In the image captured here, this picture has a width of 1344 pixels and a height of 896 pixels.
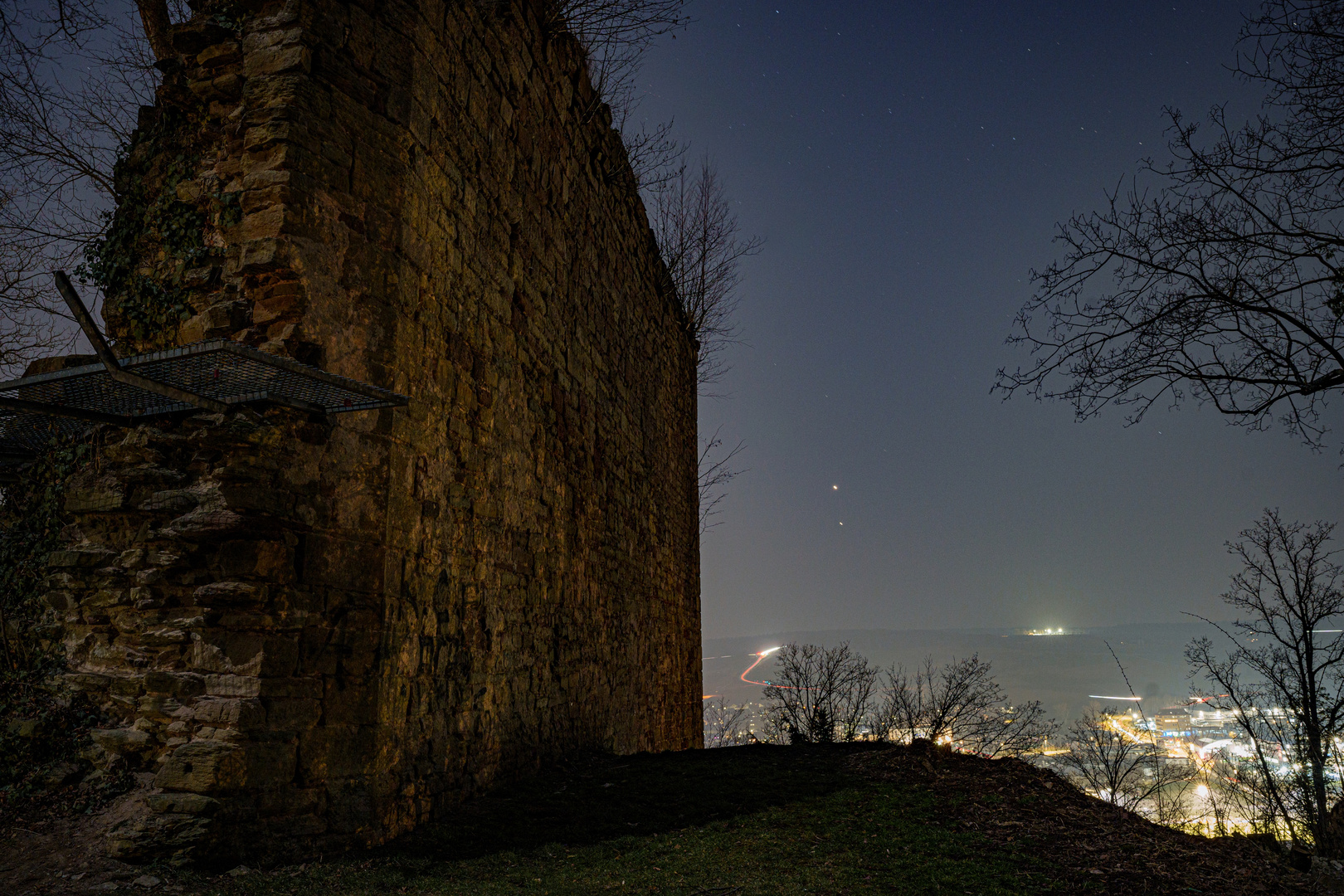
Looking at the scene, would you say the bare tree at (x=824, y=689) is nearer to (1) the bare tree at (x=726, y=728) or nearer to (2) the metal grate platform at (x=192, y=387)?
(1) the bare tree at (x=726, y=728)

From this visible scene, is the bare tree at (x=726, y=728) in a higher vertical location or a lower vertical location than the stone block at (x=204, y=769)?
lower

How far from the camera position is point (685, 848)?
12.3 feet

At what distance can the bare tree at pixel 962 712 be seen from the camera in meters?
13.4

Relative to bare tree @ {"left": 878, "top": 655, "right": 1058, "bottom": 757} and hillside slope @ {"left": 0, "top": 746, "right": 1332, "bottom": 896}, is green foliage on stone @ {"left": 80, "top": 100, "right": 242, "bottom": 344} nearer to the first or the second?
hillside slope @ {"left": 0, "top": 746, "right": 1332, "bottom": 896}

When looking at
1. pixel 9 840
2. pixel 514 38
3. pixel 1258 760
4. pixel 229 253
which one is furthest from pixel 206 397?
pixel 1258 760

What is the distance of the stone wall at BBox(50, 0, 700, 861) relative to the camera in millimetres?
3004

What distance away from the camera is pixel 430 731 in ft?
12.6

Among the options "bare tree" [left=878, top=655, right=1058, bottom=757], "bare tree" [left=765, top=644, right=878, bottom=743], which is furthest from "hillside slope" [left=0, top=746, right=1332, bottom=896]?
"bare tree" [left=765, top=644, right=878, bottom=743]

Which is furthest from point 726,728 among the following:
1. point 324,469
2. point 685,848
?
point 324,469

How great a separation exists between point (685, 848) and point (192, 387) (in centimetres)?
316

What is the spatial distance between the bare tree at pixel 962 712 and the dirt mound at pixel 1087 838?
8503 millimetres

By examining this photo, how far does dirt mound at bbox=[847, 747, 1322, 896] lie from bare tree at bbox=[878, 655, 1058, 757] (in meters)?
8.50

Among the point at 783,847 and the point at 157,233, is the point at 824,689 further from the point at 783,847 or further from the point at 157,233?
the point at 157,233

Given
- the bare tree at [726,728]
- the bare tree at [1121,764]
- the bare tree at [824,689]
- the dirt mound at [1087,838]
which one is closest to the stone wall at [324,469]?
the dirt mound at [1087,838]
